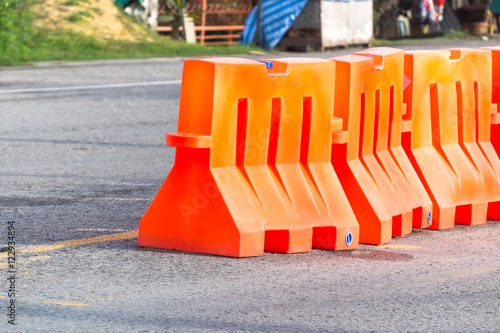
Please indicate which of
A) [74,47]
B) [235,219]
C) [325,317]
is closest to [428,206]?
[235,219]

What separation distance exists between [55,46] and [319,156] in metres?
14.2

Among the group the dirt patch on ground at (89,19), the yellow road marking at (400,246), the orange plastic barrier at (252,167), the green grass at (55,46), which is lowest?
the yellow road marking at (400,246)

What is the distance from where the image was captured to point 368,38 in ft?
80.1

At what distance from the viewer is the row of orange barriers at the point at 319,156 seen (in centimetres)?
511

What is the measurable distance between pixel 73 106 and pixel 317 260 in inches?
296

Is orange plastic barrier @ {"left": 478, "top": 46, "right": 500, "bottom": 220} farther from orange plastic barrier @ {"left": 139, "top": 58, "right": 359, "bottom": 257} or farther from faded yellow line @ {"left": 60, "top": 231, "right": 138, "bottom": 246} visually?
faded yellow line @ {"left": 60, "top": 231, "right": 138, "bottom": 246}

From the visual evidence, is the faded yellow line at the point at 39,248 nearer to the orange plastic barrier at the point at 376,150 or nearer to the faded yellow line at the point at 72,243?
the faded yellow line at the point at 72,243

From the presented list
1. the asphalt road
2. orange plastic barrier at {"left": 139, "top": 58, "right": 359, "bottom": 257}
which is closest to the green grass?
the asphalt road

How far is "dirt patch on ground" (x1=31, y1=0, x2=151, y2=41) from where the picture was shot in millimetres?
20062

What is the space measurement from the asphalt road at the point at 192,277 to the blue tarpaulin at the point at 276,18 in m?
15.6

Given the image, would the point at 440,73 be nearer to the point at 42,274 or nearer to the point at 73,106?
the point at 42,274

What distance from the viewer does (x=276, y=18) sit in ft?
76.0

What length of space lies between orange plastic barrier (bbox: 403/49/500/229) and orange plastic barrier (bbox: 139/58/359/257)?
2.88 feet

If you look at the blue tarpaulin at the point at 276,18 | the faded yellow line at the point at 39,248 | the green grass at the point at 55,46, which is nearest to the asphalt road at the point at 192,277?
the faded yellow line at the point at 39,248
